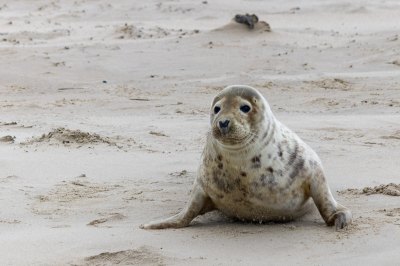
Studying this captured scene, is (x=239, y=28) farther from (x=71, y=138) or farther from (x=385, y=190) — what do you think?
(x=385, y=190)

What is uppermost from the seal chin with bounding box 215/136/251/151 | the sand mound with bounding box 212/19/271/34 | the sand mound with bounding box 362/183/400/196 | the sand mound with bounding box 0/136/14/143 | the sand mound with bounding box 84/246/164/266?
the sand mound with bounding box 212/19/271/34

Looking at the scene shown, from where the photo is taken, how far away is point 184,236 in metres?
3.20

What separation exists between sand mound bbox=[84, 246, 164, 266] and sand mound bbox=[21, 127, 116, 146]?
10.1 ft

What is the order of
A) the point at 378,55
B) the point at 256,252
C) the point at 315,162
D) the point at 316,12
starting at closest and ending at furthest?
the point at 256,252 < the point at 315,162 < the point at 378,55 < the point at 316,12

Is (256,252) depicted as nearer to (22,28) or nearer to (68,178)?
(68,178)

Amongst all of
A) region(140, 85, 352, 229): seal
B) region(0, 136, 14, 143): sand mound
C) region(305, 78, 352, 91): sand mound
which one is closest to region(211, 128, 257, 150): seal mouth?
region(140, 85, 352, 229): seal

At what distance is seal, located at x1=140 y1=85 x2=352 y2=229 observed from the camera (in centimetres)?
320

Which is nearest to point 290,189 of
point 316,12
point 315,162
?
point 315,162

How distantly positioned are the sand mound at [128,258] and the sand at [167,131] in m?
0.01

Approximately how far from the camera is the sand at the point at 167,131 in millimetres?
2955

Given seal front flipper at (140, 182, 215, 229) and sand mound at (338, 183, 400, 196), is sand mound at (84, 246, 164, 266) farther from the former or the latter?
sand mound at (338, 183, 400, 196)

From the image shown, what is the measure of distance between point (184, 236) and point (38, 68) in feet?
27.8

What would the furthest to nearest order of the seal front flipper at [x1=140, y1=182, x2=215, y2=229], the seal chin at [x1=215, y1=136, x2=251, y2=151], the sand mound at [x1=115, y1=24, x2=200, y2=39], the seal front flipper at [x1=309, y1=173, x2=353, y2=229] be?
the sand mound at [x1=115, y1=24, x2=200, y2=39], the seal front flipper at [x1=140, y1=182, x2=215, y2=229], the seal front flipper at [x1=309, y1=173, x2=353, y2=229], the seal chin at [x1=215, y1=136, x2=251, y2=151]

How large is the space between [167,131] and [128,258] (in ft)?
12.5
